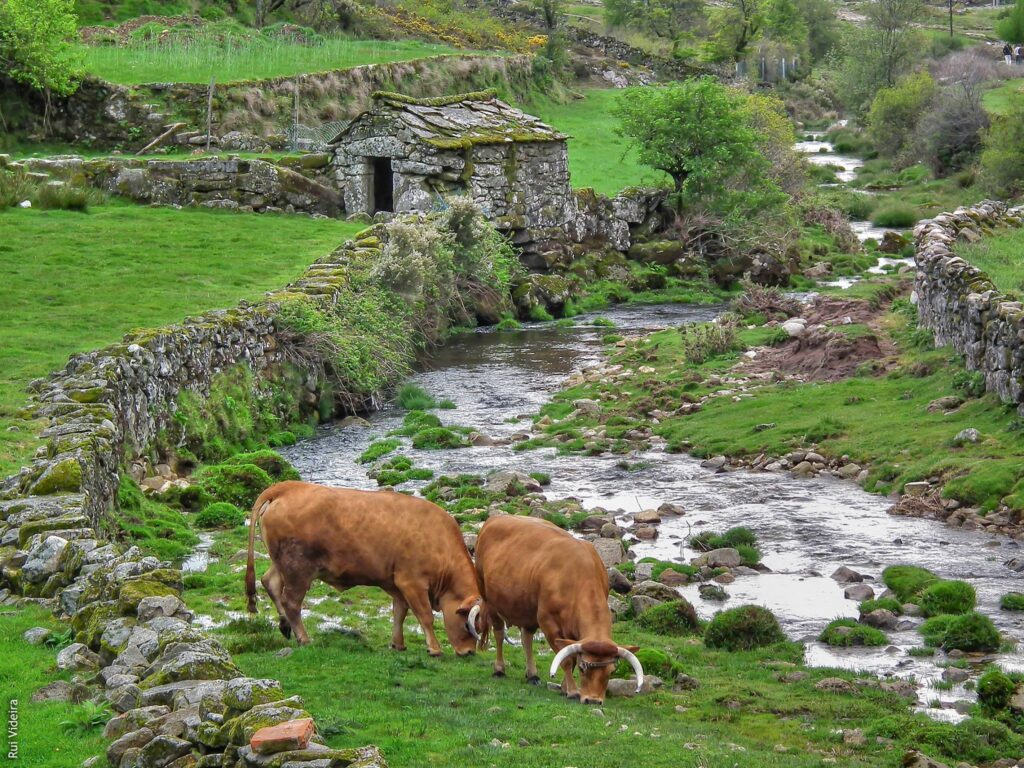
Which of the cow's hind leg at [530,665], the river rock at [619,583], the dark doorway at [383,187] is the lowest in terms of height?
the river rock at [619,583]

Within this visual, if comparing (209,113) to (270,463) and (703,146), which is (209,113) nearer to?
(703,146)

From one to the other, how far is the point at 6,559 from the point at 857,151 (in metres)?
78.6

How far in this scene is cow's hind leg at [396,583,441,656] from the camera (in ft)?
47.5

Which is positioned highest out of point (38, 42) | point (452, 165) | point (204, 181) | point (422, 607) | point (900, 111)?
point (38, 42)

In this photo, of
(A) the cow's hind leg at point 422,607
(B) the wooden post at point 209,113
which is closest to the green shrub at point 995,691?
(A) the cow's hind leg at point 422,607

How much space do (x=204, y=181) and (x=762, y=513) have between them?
27.5 meters

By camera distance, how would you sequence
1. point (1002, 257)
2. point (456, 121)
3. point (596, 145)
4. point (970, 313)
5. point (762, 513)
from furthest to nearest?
point (596, 145)
point (456, 121)
point (1002, 257)
point (970, 313)
point (762, 513)

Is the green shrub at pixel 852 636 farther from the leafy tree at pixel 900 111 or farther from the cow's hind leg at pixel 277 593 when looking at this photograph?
the leafy tree at pixel 900 111

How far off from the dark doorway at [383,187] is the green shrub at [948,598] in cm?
3388

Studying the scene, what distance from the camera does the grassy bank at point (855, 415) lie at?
24.4 metres

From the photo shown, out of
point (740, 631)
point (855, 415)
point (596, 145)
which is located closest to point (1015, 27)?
point (596, 145)

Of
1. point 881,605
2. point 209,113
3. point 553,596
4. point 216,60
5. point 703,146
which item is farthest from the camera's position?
point 216,60

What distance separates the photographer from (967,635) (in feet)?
54.2

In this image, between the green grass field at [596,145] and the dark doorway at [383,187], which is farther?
the green grass field at [596,145]
